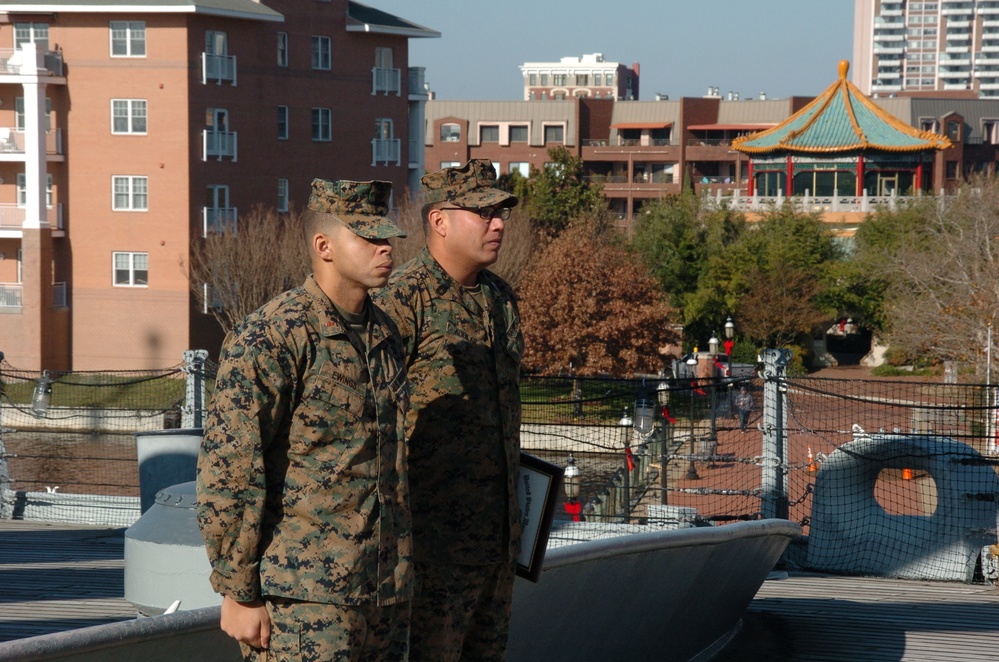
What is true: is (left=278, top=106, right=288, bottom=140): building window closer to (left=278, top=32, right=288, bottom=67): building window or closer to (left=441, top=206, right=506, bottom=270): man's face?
(left=278, top=32, right=288, bottom=67): building window

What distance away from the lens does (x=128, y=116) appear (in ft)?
115

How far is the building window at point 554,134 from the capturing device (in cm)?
6850

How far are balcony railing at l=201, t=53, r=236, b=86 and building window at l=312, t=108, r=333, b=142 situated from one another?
3.54 meters

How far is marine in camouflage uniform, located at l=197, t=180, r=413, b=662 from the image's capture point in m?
3.05

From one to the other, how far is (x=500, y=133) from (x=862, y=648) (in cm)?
6505

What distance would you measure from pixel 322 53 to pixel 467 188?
37185 millimetres

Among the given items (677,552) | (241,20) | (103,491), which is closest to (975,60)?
(241,20)

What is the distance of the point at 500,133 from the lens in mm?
69812

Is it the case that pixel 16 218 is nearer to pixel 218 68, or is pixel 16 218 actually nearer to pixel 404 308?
pixel 218 68

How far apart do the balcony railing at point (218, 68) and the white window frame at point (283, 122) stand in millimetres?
2261

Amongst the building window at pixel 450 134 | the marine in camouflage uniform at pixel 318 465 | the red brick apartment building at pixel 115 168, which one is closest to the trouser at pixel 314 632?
the marine in camouflage uniform at pixel 318 465

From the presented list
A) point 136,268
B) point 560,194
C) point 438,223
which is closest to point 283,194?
point 136,268

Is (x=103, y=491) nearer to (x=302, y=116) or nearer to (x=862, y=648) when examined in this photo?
(x=862, y=648)

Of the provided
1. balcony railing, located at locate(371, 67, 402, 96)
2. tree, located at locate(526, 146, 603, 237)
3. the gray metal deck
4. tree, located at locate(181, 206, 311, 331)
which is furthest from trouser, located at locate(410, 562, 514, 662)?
tree, located at locate(526, 146, 603, 237)
